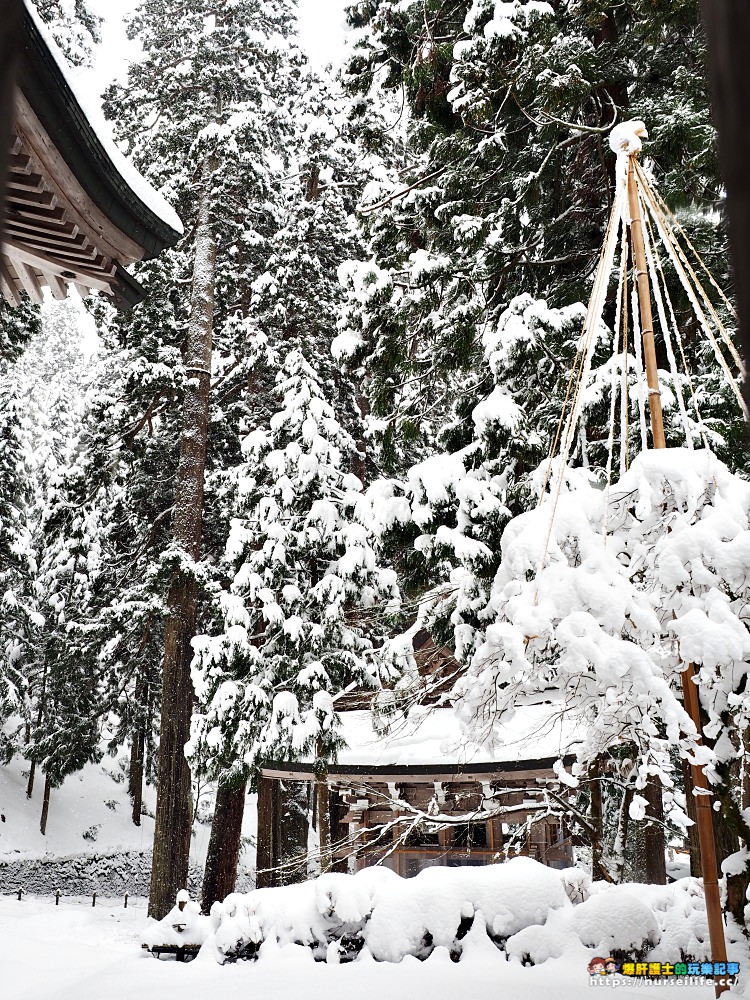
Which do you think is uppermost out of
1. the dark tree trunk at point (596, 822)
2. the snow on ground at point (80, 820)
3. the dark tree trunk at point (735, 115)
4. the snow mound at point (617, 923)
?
the dark tree trunk at point (735, 115)

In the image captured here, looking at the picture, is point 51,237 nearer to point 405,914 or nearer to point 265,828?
point 405,914

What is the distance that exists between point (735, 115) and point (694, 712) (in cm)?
367

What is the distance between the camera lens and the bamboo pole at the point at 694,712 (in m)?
3.51

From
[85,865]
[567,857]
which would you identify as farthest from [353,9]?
[85,865]

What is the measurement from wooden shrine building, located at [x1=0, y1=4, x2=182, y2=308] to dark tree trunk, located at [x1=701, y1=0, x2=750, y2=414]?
2339 millimetres

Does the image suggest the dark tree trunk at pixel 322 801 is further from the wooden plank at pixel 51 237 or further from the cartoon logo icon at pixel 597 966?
the wooden plank at pixel 51 237

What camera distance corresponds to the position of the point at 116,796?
96.5ft

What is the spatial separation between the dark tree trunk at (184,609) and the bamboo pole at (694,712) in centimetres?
962

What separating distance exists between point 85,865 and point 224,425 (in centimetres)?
1657

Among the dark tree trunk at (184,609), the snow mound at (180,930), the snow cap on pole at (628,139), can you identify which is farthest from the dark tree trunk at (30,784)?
the snow cap on pole at (628,139)

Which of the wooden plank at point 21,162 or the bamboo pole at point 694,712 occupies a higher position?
the wooden plank at point 21,162

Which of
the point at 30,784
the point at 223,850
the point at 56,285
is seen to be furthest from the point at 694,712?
the point at 30,784

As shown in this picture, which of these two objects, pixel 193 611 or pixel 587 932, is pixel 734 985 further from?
pixel 193 611

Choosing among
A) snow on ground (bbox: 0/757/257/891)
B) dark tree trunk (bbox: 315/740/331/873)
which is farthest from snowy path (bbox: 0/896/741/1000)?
snow on ground (bbox: 0/757/257/891)
